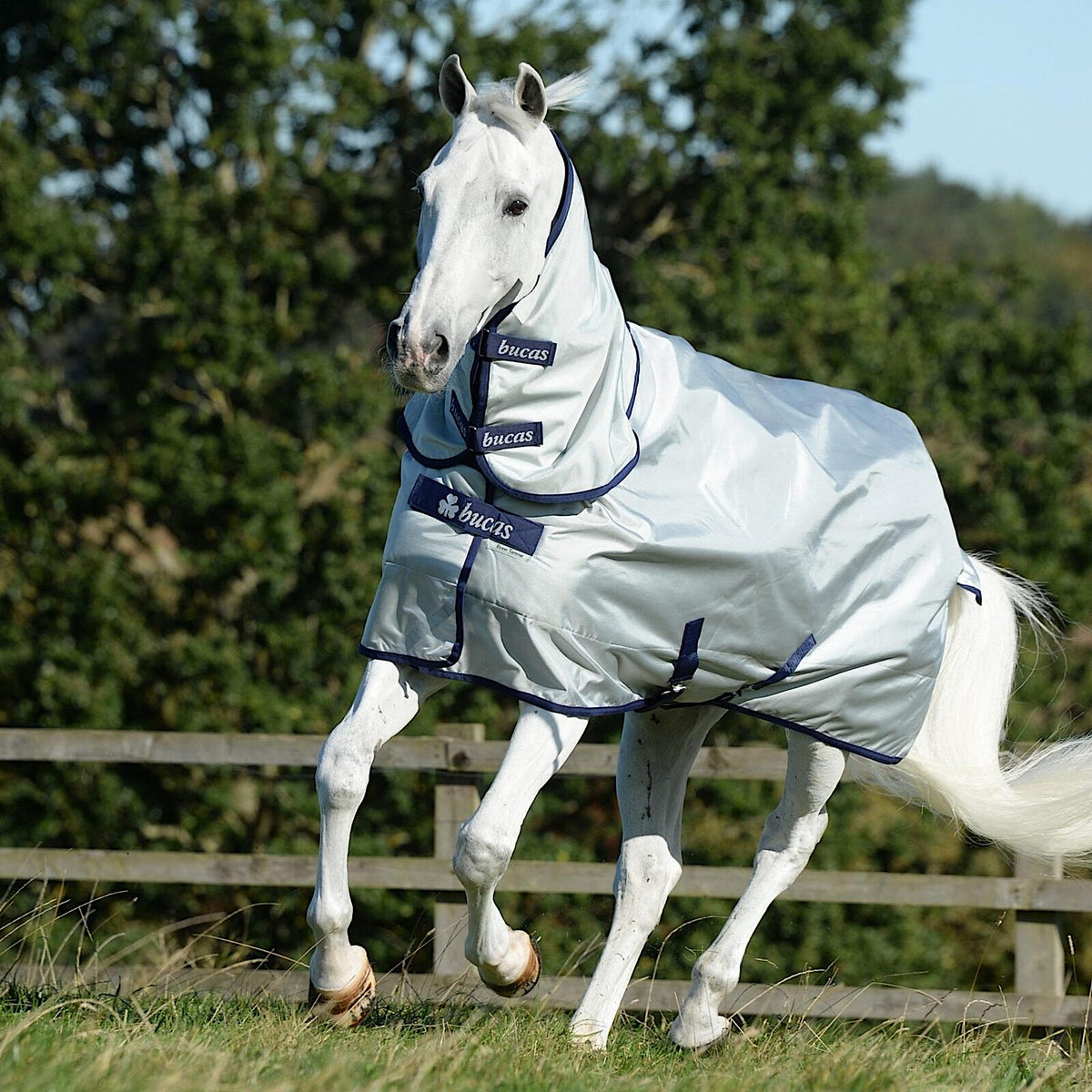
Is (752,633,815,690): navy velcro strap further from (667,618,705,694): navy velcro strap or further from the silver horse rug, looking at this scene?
(667,618,705,694): navy velcro strap

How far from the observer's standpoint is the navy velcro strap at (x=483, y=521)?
3.08 metres

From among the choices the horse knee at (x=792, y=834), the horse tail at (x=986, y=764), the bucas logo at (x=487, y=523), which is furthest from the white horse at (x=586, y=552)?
the horse tail at (x=986, y=764)

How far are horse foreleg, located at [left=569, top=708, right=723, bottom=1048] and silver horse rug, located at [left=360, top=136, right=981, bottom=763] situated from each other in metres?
0.37

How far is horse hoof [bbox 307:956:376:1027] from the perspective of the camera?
324 cm

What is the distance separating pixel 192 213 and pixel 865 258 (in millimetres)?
5078

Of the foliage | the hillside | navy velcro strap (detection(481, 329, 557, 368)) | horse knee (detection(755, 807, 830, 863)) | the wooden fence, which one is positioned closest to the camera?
navy velcro strap (detection(481, 329, 557, 368))

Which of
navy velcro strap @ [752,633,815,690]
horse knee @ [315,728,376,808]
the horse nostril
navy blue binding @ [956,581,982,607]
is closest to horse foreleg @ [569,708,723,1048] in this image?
navy velcro strap @ [752,633,815,690]

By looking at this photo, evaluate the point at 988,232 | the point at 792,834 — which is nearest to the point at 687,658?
the point at 792,834

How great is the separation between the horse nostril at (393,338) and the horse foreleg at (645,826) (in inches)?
60.7

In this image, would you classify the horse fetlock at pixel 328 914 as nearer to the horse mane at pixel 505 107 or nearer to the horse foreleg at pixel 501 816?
the horse foreleg at pixel 501 816

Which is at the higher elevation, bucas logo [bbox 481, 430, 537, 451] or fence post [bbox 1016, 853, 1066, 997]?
bucas logo [bbox 481, 430, 537, 451]

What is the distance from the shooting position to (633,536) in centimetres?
321

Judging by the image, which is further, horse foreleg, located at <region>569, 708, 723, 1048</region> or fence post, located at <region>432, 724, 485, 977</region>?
fence post, located at <region>432, 724, 485, 977</region>

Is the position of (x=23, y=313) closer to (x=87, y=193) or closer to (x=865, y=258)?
(x=87, y=193)
